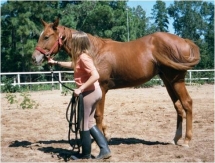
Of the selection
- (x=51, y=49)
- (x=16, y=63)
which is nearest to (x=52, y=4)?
(x=16, y=63)

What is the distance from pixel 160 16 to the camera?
72.1 meters

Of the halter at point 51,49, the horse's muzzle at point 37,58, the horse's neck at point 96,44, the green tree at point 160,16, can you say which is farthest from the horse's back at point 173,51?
the green tree at point 160,16

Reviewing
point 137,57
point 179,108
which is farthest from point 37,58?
point 179,108

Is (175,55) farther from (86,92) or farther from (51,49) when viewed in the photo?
(51,49)

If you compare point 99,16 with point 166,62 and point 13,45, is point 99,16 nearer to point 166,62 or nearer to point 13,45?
point 13,45

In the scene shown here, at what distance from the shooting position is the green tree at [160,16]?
230 feet

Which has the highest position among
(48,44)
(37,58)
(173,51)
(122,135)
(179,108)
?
(48,44)

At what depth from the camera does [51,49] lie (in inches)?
209

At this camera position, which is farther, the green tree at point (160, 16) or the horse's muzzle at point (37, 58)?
the green tree at point (160, 16)

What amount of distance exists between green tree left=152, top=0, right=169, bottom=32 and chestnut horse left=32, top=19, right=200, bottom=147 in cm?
6464

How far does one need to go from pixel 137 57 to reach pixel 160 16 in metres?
69.2

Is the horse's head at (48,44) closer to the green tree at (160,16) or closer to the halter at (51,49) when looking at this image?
the halter at (51,49)

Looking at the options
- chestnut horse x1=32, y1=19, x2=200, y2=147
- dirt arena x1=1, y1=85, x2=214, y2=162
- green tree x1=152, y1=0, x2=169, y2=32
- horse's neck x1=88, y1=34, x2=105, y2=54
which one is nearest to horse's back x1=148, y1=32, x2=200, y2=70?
chestnut horse x1=32, y1=19, x2=200, y2=147

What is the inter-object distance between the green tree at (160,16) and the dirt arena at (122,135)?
62090 millimetres
